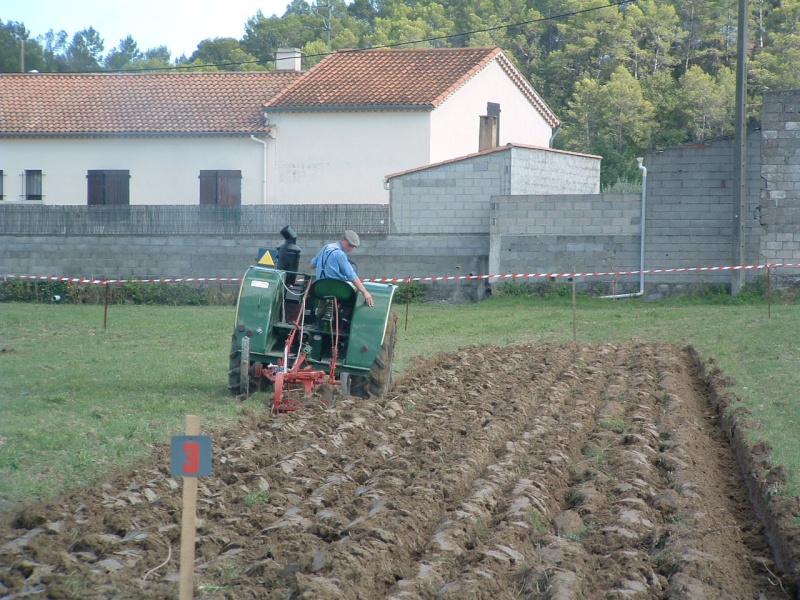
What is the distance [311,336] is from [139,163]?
2264 centimetres

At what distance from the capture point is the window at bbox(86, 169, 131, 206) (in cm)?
3122

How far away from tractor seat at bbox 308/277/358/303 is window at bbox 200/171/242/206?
21589 mm

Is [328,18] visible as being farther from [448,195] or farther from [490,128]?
[448,195]

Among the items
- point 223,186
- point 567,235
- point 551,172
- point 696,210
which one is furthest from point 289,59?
point 696,210

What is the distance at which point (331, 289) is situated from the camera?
959 cm

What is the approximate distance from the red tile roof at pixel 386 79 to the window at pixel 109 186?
5.15 m

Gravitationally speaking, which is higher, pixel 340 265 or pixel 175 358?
pixel 340 265

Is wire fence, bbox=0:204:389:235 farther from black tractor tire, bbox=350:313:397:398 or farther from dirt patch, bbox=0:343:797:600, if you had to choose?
dirt patch, bbox=0:343:797:600

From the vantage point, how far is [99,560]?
5.03 metres

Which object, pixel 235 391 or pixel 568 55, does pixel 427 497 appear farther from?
pixel 568 55

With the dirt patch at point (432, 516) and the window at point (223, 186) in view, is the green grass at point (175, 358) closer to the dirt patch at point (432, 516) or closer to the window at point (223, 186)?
the dirt patch at point (432, 516)

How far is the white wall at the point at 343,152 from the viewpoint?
97.3 ft

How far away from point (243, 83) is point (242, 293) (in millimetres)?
24674

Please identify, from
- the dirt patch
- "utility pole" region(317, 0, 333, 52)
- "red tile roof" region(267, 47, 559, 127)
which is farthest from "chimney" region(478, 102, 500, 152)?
the dirt patch
